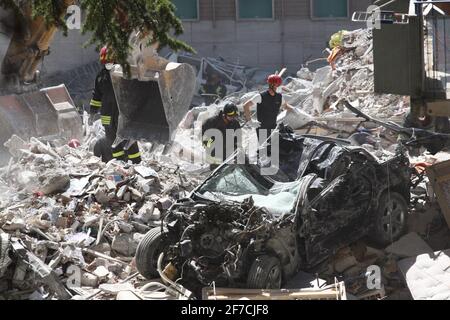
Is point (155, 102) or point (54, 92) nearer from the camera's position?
Answer: point (155, 102)

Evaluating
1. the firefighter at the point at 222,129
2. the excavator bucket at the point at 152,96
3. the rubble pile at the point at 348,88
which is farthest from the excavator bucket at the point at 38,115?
the rubble pile at the point at 348,88

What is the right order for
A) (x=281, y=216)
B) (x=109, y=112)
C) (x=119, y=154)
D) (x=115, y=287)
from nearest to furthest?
(x=281, y=216) < (x=115, y=287) < (x=109, y=112) < (x=119, y=154)

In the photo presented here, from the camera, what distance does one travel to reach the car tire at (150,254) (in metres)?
9.71

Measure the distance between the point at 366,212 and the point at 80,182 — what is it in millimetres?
4118

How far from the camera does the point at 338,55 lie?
2175 cm

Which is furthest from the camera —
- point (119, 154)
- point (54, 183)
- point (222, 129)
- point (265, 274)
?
point (119, 154)

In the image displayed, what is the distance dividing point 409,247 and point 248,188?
195 centimetres

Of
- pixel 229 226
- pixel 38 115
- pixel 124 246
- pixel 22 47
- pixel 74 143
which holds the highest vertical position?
pixel 22 47

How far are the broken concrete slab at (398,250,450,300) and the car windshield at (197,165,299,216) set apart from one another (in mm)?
1447

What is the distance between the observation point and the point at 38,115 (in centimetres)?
1455

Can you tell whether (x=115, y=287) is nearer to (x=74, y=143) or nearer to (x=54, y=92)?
(x=74, y=143)

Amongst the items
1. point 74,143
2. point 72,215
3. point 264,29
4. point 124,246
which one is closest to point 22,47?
point 72,215

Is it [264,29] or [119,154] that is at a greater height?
[264,29]
